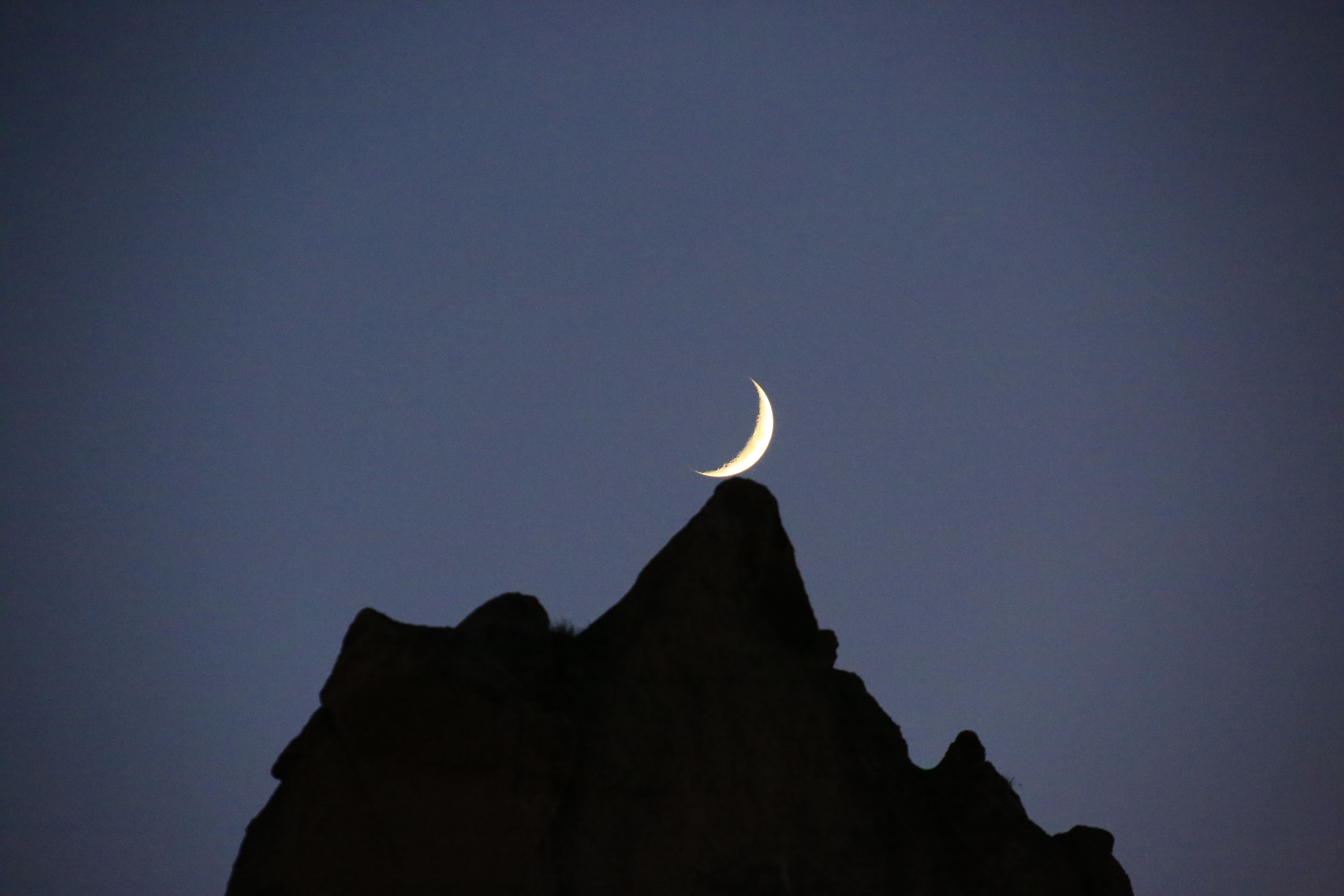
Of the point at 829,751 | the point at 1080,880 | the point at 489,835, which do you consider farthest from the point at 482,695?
the point at 1080,880

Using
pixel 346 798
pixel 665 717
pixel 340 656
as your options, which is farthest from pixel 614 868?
pixel 340 656

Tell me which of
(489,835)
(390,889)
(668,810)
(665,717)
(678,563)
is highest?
(678,563)

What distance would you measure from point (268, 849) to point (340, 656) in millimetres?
2357

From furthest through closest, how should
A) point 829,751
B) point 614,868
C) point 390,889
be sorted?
point 829,751
point 614,868
point 390,889

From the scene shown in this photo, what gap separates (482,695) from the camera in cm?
1194

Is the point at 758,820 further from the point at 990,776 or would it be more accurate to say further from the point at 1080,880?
the point at 1080,880

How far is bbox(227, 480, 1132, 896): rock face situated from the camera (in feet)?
38.1

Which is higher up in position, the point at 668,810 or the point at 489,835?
the point at 668,810

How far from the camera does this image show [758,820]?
44.3ft

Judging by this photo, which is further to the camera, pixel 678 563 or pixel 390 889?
pixel 678 563

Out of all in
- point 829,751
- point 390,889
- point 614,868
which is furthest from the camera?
point 829,751

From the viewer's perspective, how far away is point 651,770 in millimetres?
13141

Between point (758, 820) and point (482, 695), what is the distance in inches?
171

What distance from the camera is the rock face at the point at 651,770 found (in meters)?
11.6
